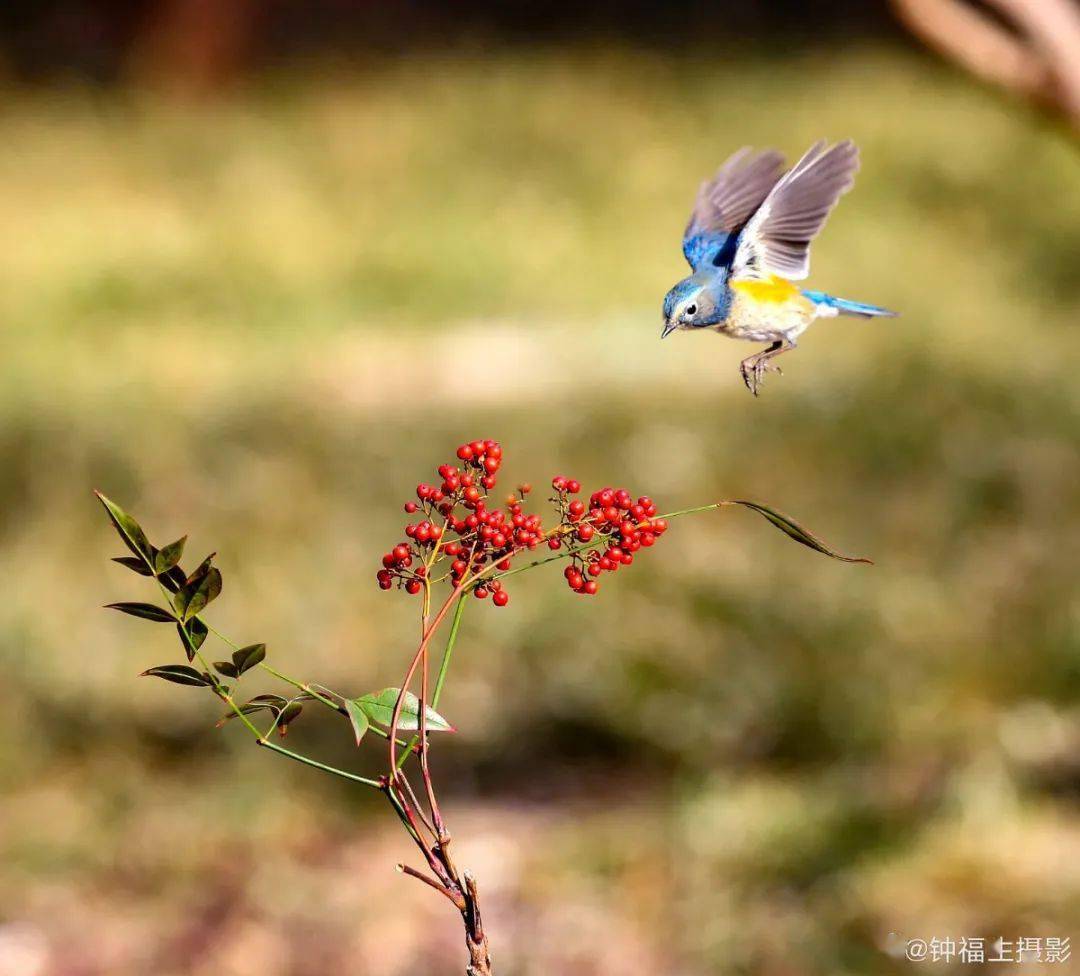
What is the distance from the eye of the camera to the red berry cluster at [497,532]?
101 cm

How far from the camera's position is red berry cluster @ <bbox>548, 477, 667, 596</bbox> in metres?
1.01

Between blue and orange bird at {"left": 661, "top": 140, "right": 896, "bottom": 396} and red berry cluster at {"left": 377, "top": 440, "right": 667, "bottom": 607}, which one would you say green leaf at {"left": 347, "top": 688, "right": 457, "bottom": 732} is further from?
blue and orange bird at {"left": 661, "top": 140, "right": 896, "bottom": 396}

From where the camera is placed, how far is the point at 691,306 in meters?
Answer: 1.00

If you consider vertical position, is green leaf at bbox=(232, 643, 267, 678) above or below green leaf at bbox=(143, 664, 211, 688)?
above

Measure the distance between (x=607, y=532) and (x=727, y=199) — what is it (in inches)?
12.5

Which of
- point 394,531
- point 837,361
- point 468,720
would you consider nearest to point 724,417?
point 837,361

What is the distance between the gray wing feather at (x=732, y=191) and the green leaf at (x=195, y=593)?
419 millimetres

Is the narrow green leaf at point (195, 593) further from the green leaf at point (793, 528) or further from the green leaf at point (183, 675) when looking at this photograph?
the green leaf at point (793, 528)

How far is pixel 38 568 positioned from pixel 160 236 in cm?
363

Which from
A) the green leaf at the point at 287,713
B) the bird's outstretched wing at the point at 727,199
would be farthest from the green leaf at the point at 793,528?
the green leaf at the point at 287,713

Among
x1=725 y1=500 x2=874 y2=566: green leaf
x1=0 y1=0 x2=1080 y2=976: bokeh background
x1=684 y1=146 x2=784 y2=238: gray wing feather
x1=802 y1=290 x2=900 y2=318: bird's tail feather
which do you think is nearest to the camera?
x1=725 y1=500 x2=874 y2=566: green leaf

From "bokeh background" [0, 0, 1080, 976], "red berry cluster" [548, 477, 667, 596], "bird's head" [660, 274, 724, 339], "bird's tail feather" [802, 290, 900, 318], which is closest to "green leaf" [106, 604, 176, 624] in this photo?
"red berry cluster" [548, 477, 667, 596]

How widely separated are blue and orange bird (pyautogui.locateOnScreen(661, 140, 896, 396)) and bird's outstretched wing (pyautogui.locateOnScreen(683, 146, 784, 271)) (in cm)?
1

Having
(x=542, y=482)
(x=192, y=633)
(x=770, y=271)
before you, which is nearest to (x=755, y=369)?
(x=770, y=271)
